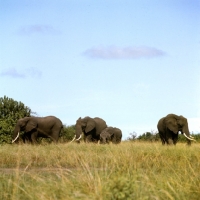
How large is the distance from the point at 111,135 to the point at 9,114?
5020 mm

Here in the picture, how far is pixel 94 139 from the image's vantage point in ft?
92.3

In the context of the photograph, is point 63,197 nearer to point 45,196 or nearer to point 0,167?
point 45,196

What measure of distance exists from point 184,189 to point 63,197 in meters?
1.27

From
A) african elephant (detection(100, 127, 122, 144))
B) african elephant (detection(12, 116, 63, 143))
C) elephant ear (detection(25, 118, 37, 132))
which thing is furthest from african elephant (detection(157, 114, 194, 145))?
elephant ear (detection(25, 118, 37, 132))

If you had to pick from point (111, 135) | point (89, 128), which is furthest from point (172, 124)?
point (111, 135)

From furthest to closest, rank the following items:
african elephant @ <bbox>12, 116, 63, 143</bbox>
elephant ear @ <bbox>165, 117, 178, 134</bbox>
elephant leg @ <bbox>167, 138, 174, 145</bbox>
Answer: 1. african elephant @ <bbox>12, 116, 63, 143</bbox>
2. elephant ear @ <bbox>165, 117, 178, 134</bbox>
3. elephant leg @ <bbox>167, 138, 174, 145</bbox>

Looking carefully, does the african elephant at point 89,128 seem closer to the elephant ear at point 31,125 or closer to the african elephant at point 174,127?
the elephant ear at point 31,125

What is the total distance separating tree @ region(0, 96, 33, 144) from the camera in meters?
25.7

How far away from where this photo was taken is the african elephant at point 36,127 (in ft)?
78.0

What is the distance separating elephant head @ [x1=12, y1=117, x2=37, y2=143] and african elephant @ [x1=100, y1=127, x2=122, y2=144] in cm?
370

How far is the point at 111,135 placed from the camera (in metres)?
27.5

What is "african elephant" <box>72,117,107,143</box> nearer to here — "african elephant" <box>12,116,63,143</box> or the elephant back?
the elephant back

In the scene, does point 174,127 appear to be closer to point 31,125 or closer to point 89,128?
point 89,128

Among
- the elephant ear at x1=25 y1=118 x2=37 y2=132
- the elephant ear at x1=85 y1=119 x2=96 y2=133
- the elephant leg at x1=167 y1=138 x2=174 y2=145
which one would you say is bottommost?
the elephant leg at x1=167 y1=138 x2=174 y2=145
